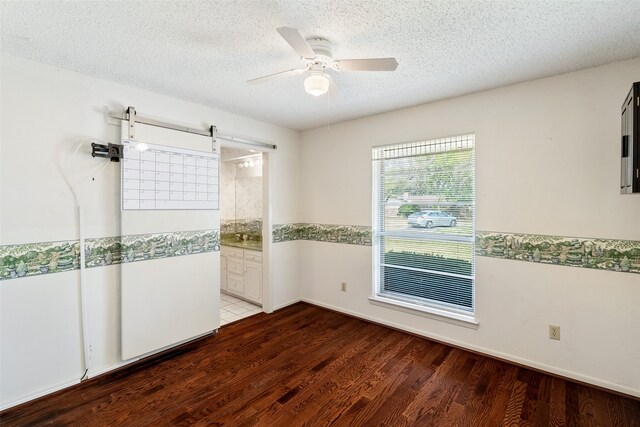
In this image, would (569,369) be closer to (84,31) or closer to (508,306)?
(508,306)

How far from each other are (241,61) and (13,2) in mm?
1202

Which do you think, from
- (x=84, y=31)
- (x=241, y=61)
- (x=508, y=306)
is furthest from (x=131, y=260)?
(x=508, y=306)

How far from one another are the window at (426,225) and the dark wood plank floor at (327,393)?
563mm

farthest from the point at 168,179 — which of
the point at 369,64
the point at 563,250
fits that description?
the point at 563,250

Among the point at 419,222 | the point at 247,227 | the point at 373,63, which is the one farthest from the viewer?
the point at 247,227

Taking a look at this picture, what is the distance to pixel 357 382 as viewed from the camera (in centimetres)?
238

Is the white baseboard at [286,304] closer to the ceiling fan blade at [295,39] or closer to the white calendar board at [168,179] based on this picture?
the white calendar board at [168,179]

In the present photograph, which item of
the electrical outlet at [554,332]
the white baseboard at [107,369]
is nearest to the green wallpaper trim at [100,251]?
the white baseboard at [107,369]

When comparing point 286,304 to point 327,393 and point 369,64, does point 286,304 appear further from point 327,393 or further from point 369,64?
point 369,64

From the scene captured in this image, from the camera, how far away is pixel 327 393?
224 centimetres

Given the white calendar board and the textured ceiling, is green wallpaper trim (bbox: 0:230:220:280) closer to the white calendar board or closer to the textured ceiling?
the white calendar board

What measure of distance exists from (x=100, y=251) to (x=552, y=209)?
149 inches

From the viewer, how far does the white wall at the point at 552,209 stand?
2.21m

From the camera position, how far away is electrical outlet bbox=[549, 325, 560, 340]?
95.7 inches
